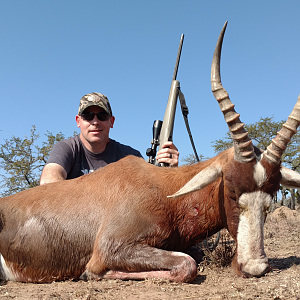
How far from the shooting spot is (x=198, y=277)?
13.2ft

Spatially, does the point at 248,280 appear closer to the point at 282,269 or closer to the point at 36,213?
the point at 282,269

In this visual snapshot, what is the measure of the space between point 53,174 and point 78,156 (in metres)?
0.92

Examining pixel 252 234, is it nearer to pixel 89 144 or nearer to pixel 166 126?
pixel 166 126

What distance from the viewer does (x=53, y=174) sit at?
5.88 metres

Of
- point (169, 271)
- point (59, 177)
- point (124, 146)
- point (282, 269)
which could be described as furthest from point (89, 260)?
point (124, 146)

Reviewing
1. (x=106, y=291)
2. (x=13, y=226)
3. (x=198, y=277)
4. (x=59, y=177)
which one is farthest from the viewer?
(x=59, y=177)

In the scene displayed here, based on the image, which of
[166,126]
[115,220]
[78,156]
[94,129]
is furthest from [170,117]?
[115,220]

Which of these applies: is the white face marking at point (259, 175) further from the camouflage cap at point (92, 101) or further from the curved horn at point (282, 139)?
the camouflage cap at point (92, 101)

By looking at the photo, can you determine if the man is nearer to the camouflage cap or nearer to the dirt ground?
the camouflage cap

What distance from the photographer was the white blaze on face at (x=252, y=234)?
11.7 feet

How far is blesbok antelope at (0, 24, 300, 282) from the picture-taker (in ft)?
12.1

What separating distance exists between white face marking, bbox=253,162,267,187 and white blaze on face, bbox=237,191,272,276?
123mm

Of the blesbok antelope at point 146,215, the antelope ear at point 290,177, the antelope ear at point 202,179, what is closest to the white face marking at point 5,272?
the blesbok antelope at point 146,215

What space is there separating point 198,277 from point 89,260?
1418 millimetres
